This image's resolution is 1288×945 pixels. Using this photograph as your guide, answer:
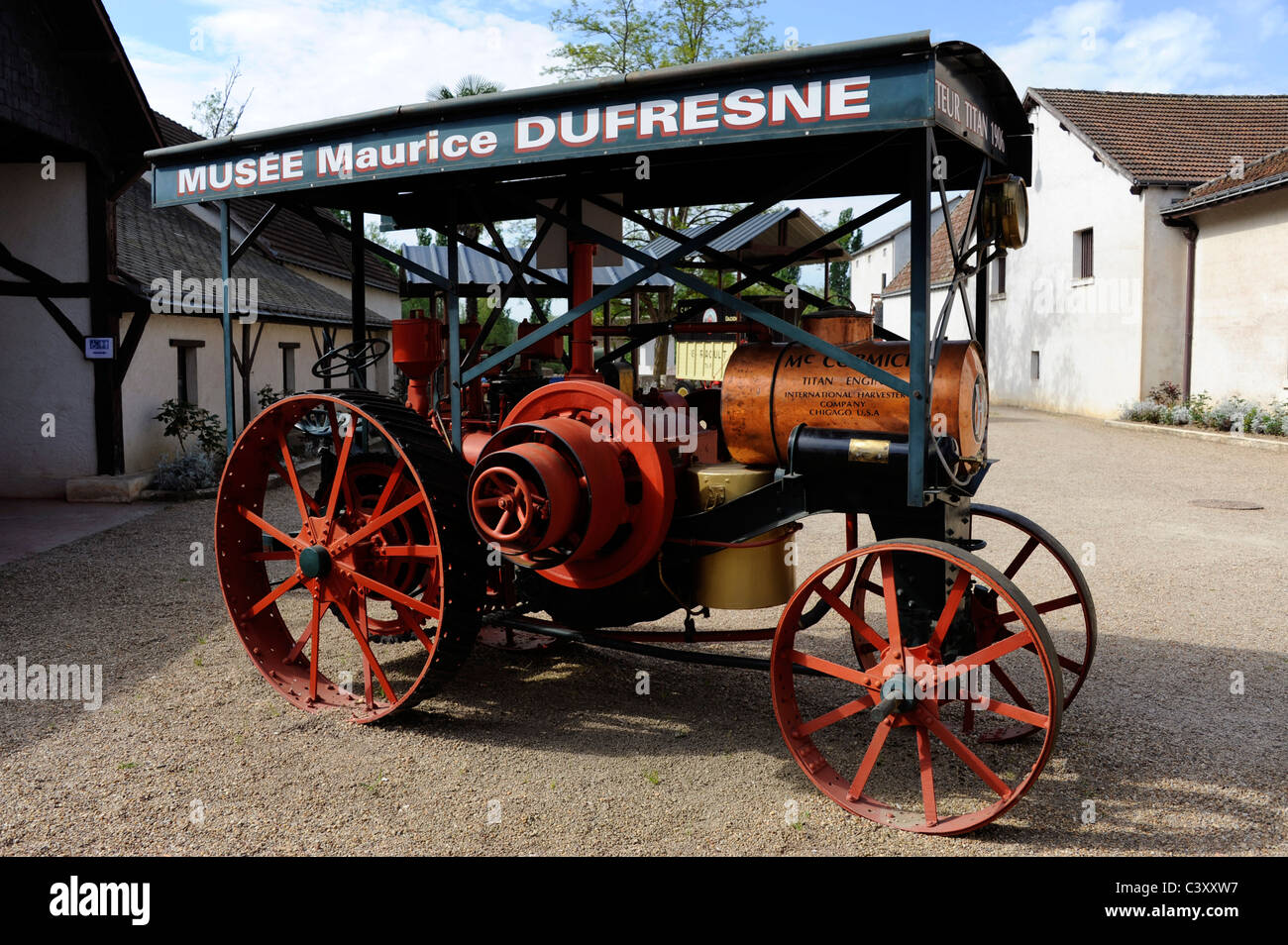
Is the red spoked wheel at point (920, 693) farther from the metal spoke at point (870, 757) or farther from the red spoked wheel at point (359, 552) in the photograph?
the red spoked wheel at point (359, 552)

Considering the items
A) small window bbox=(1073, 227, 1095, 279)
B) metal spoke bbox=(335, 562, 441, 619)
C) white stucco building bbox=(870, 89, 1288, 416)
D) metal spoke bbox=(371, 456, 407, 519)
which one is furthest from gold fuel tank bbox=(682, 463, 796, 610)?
small window bbox=(1073, 227, 1095, 279)

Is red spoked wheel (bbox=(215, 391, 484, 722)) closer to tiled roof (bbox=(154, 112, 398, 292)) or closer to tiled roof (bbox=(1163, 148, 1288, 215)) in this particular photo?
tiled roof (bbox=(154, 112, 398, 292))

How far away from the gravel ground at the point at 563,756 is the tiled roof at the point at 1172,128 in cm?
1564

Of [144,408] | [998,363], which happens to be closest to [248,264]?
[144,408]

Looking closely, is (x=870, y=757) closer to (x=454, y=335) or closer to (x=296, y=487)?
(x=454, y=335)

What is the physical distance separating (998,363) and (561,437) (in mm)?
25336

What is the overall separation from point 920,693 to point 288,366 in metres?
16.7

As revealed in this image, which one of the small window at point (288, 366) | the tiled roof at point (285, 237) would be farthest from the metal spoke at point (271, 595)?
the tiled roof at point (285, 237)

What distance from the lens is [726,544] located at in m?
4.26

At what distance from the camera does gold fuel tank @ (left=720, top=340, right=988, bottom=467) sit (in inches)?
156

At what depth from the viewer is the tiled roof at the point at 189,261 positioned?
44.9ft

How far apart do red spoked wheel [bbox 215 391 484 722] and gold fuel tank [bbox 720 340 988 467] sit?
1259 mm

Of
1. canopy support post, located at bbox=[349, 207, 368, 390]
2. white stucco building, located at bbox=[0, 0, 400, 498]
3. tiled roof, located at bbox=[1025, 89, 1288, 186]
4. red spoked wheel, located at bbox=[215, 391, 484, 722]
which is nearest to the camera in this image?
red spoked wheel, located at bbox=[215, 391, 484, 722]

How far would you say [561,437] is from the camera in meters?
4.12
